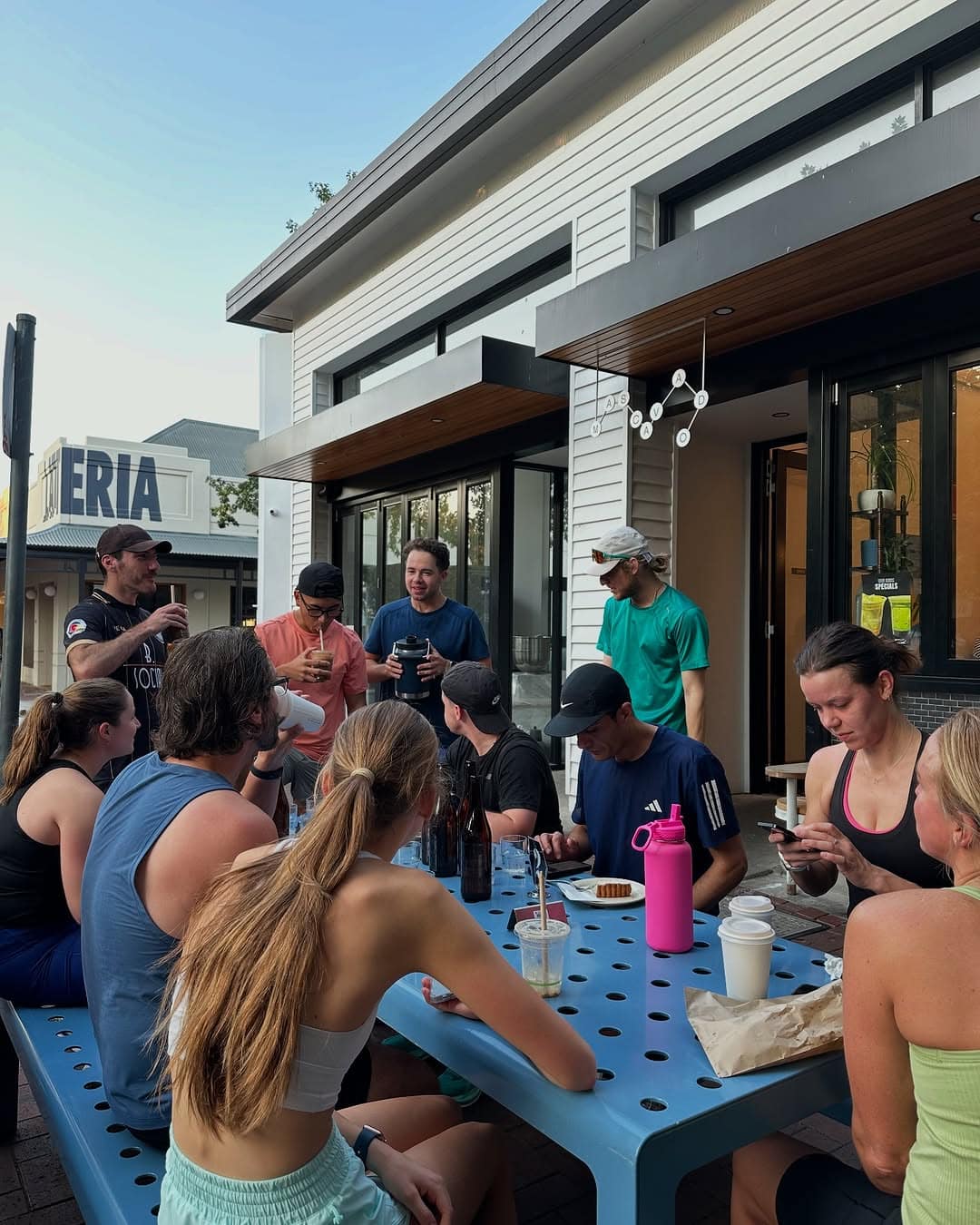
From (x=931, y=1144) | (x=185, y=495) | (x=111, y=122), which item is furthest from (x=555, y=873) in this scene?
(x=185, y=495)

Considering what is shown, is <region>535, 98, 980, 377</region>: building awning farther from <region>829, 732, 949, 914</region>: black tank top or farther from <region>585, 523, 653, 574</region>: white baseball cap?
<region>829, 732, 949, 914</region>: black tank top

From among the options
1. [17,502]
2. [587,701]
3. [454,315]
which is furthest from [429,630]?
[454,315]

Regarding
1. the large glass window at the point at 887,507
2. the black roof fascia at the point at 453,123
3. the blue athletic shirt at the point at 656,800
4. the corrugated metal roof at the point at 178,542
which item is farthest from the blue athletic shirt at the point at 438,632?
the corrugated metal roof at the point at 178,542

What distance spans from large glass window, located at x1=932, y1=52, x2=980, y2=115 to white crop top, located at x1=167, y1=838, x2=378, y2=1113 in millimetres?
4698

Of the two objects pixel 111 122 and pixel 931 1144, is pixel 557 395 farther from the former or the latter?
pixel 111 122

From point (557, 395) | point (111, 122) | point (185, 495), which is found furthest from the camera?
point (185, 495)

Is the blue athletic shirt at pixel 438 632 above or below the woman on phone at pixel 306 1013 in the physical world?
above

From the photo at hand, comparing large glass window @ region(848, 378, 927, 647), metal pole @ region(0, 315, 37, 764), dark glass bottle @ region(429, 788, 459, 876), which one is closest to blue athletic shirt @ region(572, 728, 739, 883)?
dark glass bottle @ region(429, 788, 459, 876)

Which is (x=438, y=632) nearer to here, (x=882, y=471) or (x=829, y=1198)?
(x=882, y=471)

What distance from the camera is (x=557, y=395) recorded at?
20.0 feet

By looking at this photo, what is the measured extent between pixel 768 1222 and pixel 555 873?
1.07m

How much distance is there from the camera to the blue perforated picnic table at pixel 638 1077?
4.03 ft

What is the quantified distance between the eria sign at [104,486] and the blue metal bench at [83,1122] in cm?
2223

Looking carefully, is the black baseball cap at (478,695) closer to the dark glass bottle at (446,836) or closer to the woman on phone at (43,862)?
the dark glass bottle at (446,836)
